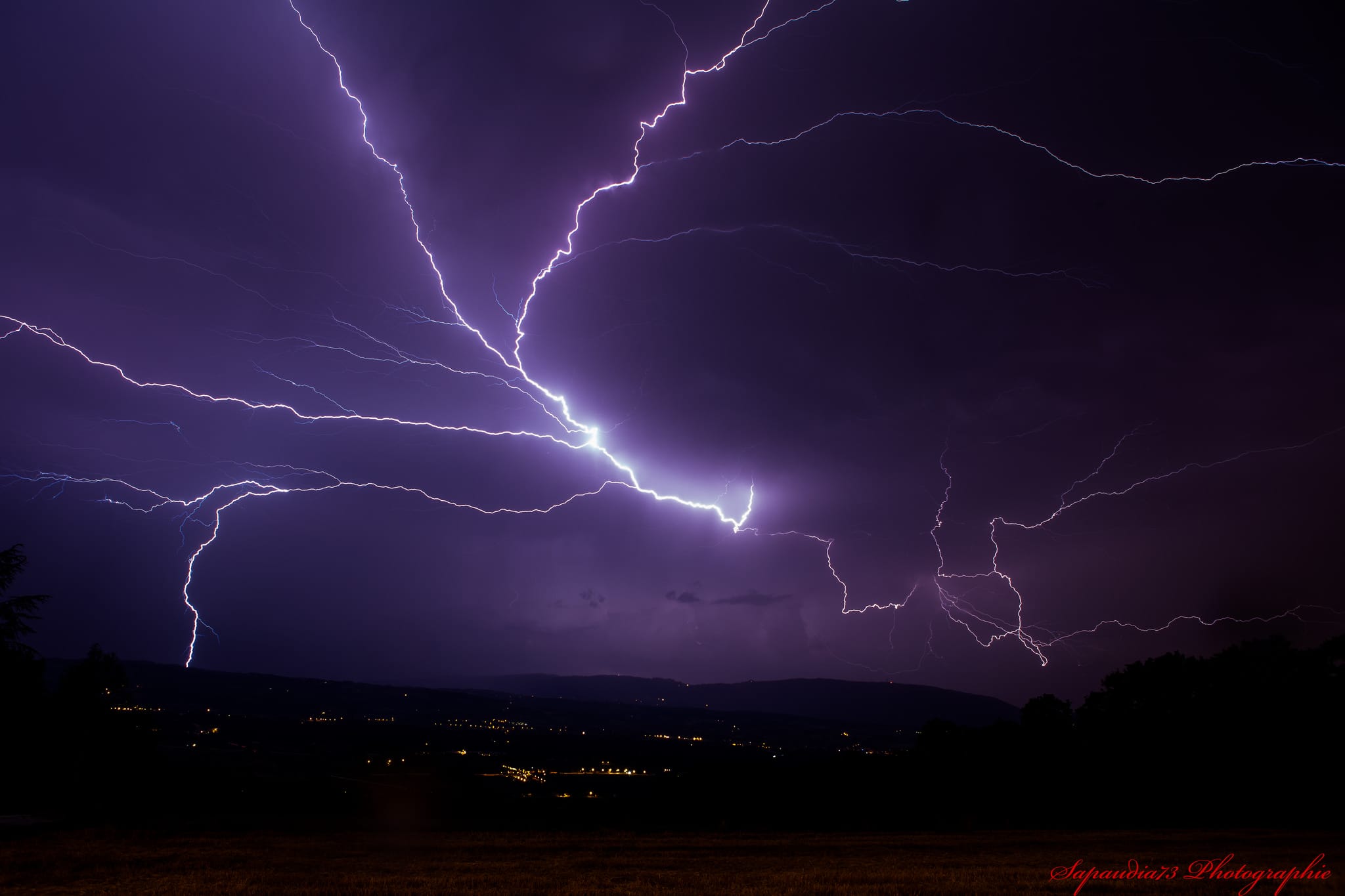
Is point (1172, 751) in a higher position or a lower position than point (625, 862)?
higher

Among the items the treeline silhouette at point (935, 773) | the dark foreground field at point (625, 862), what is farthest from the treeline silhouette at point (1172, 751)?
the dark foreground field at point (625, 862)

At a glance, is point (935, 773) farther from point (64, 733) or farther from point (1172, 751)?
point (64, 733)

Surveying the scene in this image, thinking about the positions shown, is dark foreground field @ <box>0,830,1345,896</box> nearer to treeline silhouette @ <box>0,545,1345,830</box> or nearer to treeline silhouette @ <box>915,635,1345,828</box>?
treeline silhouette @ <box>0,545,1345,830</box>

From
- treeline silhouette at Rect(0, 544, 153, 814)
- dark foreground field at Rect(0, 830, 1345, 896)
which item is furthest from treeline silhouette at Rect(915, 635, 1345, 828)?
treeline silhouette at Rect(0, 544, 153, 814)

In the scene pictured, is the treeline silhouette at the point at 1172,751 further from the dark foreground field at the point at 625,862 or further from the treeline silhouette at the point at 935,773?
the dark foreground field at the point at 625,862

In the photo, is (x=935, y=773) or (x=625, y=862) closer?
(x=625, y=862)

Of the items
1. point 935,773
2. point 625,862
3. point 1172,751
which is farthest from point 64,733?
point 1172,751
